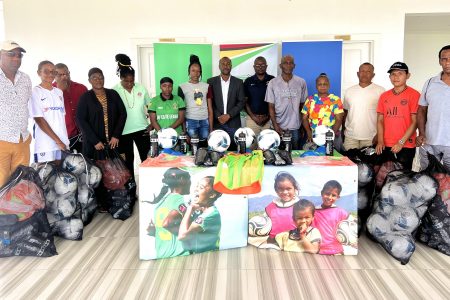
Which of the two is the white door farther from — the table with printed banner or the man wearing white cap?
the man wearing white cap

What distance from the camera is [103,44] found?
5738mm

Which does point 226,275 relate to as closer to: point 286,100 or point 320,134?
point 320,134

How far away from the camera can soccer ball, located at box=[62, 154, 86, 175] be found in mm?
3395

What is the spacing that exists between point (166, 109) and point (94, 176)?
3.41ft

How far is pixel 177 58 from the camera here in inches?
224

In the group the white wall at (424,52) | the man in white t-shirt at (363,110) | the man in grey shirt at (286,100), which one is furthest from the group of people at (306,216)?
the white wall at (424,52)

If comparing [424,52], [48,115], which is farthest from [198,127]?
[424,52]

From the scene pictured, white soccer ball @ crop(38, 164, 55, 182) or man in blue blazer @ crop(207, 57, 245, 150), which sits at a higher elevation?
man in blue blazer @ crop(207, 57, 245, 150)

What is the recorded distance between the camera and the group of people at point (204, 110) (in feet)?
10.3

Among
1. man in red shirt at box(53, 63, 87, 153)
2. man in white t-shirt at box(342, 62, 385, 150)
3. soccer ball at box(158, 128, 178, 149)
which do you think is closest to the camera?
Answer: soccer ball at box(158, 128, 178, 149)

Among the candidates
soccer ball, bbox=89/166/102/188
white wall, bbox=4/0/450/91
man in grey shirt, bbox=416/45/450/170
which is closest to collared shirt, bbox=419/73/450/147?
man in grey shirt, bbox=416/45/450/170

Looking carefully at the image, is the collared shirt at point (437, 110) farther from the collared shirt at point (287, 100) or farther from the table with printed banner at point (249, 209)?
the collared shirt at point (287, 100)

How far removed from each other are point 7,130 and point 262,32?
12.7 feet

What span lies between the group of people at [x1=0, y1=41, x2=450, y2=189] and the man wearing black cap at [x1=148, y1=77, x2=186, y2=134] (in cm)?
1
